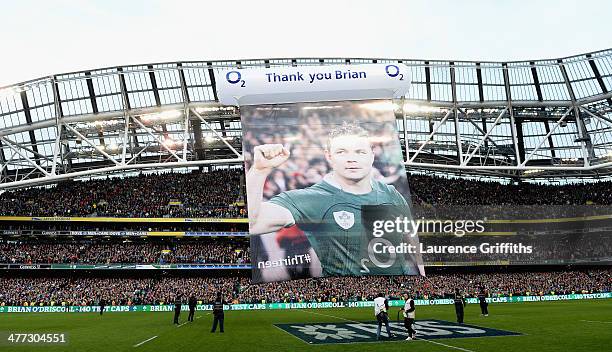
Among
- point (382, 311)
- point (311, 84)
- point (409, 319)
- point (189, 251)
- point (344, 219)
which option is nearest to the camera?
point (344, 219)

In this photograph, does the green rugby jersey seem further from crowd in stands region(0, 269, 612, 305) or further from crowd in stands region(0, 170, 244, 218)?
crowd in stands region(0, 170, 244, 218)

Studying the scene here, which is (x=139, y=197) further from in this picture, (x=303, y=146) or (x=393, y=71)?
(x=303, y=146)

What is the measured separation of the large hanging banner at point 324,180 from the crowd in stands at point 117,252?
42.7 meters

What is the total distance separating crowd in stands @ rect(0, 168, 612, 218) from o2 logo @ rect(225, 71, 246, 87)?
42646mm

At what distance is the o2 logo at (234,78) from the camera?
1262 centimetres

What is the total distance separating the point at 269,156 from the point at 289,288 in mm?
38249

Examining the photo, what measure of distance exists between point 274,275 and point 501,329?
37.4 ft

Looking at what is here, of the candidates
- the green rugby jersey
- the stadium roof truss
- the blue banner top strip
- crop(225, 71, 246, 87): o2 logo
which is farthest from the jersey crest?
the stadium roof truss

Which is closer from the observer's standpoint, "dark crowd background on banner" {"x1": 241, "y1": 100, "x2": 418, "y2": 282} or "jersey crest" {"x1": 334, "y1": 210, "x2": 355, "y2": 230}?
"dark crowd background on banner" {"x1": 241, "y1": 100, "x2": 418, "y2": 282}

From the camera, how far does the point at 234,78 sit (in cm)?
1273

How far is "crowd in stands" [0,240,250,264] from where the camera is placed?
170 ft

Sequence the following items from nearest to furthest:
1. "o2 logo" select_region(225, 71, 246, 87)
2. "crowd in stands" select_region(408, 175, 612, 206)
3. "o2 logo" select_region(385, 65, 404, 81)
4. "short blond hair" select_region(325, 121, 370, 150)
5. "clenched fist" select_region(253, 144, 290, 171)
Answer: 1. "clenched fist" select_region(253, 144, 290, 171)
2. "short blond hair" select_region(325, 121, 370, 150)
3. "o2 logo" select_region(225, 71, 246, 87)
4. "o2 logo" select_region(385, 65, 404, 81)
5. "crowd in stands" select_region(408, 175, 612, 206)

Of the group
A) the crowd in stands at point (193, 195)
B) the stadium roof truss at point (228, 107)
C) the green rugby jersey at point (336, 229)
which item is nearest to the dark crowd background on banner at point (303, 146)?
the green rugby jersey at point (336, 229)

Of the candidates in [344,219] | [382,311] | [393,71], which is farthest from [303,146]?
[382,311]
